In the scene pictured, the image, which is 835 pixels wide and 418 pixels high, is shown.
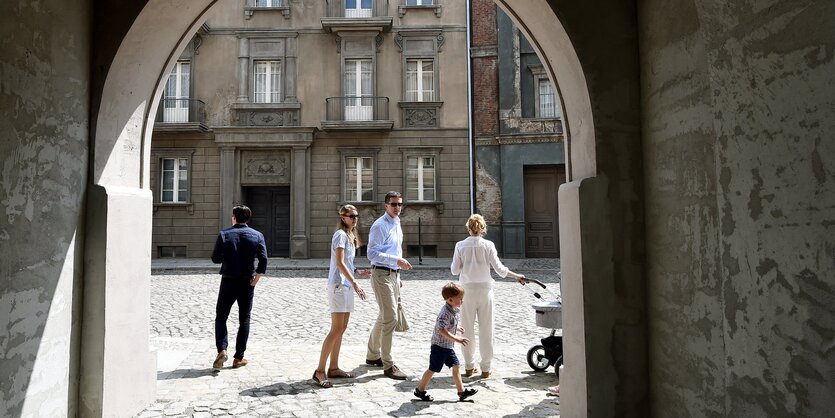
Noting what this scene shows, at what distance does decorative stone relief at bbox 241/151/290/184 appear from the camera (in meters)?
20.0

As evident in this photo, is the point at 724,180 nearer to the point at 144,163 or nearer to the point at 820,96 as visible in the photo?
the point at 820,96

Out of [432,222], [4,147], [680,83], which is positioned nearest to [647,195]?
[680,83]

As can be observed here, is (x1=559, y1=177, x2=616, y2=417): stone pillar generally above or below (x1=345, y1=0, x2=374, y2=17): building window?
below

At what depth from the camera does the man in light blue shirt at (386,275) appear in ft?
17.6

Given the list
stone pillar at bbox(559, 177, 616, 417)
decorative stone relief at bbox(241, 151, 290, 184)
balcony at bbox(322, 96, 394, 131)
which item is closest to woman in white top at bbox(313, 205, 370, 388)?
stone pillar at bbox(559, 177, 616, 417)

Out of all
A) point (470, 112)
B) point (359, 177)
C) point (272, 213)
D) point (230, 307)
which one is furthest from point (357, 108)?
point (230, 307)

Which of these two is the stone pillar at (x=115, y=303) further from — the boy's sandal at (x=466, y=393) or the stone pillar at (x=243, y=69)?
the stone pillar at (x=243, y=69)

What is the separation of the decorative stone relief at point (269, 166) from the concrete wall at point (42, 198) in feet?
54.8

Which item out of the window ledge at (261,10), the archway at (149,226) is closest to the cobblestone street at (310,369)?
the archway at (149,226)

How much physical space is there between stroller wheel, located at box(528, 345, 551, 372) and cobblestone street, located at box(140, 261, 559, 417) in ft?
0.26

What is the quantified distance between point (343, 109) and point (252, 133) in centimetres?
353

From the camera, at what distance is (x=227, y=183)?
774 inches

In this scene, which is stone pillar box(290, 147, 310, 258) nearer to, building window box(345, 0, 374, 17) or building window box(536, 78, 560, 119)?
building window box(345, 0, 374, 17)

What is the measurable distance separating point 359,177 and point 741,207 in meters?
18.3
